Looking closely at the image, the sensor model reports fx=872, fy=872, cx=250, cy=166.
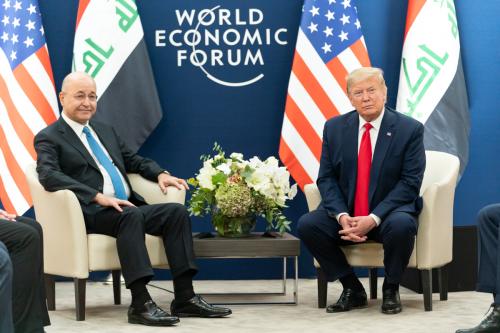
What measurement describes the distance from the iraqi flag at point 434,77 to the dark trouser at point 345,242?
4.52 feet

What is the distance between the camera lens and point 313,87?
5805 millimetres

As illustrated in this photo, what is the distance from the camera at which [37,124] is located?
5.72 m

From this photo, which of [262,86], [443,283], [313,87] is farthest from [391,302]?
[262,86]

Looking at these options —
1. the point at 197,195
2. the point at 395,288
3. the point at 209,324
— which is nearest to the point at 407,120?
the point at 395,288

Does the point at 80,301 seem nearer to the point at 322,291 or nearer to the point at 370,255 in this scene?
the point at 322,291

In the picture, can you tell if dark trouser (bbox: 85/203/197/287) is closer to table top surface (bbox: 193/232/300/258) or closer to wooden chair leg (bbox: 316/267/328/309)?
table top surface (bbox: 193/232/300/258)

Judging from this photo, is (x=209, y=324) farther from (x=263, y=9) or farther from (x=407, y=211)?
(x=263, y=9)

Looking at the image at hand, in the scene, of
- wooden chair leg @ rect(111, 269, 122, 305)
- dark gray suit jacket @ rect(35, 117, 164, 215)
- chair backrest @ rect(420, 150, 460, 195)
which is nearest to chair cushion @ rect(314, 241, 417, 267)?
chair backrest @ rect(420, 150, 460, 195)

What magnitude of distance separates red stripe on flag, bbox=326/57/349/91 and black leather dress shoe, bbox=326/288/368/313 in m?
1.62

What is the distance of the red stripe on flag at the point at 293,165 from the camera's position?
5801mm

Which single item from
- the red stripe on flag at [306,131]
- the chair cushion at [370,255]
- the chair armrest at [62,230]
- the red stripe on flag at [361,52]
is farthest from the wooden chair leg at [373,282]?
the chair armrest at [62,230]

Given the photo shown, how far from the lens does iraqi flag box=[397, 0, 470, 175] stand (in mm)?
5734

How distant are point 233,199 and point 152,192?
0.53m

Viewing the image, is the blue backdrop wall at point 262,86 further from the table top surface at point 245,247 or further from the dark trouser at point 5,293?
the dark trouser at point 5,293
